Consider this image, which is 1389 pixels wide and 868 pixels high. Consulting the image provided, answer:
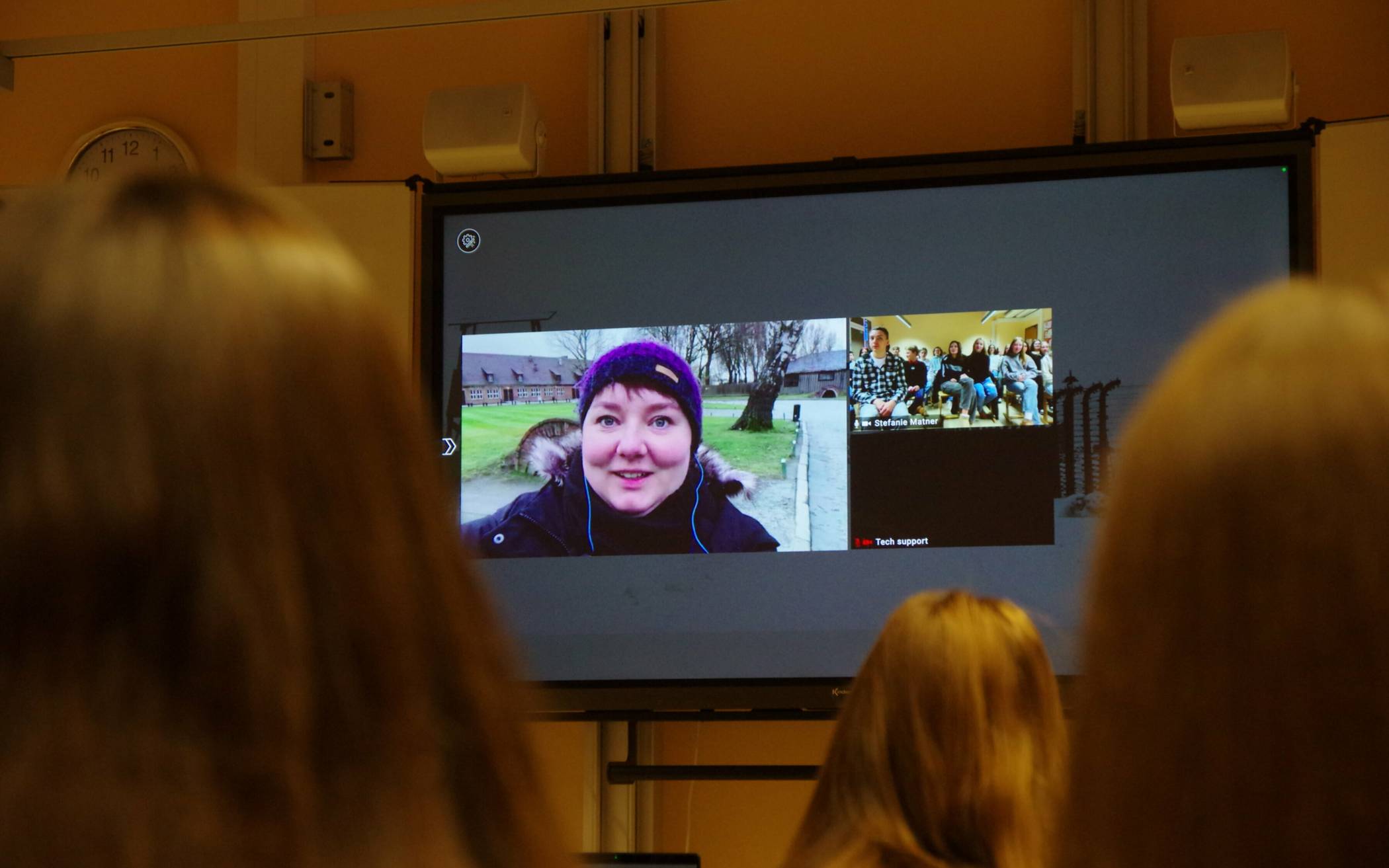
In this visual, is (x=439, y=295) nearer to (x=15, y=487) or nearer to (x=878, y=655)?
(x=878, y=655)

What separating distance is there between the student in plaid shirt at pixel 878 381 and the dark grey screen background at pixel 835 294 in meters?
0.10

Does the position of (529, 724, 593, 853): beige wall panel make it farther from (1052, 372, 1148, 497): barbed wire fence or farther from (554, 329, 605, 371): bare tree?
(1052, 372, 1148, 497): barbed wire fence

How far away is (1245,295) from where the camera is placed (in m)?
0.61

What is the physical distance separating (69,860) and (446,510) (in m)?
0.19

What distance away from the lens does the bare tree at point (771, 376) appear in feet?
10.5

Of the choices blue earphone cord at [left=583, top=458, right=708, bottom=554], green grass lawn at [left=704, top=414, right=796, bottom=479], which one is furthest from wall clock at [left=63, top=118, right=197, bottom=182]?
green grass lawn at [left=704, top=414, right=796, bottom=479]

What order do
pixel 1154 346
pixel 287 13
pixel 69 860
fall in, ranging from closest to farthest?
1. pixel 69 860
2. pixel 1154 346
3. pixel 287 13

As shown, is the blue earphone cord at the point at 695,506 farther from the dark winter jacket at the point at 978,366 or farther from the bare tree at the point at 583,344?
the dark winter jacket at the point at 978,366

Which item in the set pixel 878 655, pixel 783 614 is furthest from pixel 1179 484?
pixel 783 614

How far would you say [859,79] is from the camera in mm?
3498

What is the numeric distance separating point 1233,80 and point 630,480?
1.60m

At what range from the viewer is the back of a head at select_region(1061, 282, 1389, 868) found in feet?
1.65

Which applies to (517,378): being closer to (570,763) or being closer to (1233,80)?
(570,763)

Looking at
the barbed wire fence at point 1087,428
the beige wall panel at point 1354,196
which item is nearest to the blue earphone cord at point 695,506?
the barbed wire fence at point 1087,428
